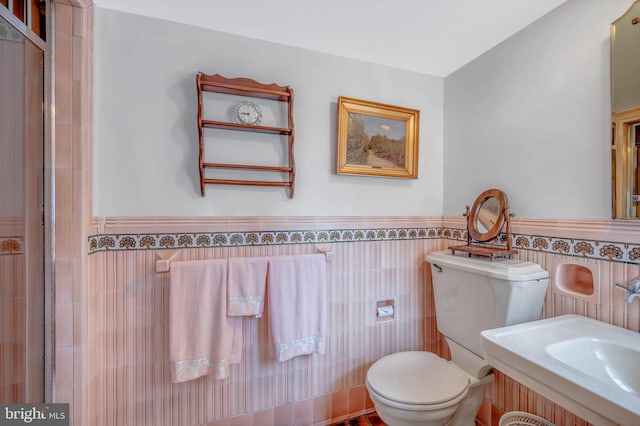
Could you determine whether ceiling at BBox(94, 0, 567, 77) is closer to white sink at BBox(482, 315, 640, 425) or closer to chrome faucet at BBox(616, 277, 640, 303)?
chrome faucet at BBox(616, 277, 640, 303)

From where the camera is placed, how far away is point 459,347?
1.42m

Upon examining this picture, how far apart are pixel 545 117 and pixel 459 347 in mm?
1163

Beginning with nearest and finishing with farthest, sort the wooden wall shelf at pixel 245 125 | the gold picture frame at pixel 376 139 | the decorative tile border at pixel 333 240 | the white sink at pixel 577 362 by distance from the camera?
the white sink at pixel 577 362, the decorative tile border at pixel 333 240, the wooden wall shelf at pixel 245 125, the gold picture frame at pixel 376 139

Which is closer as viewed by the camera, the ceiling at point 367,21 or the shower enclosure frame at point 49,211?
the shower enclosure frame at point 49,211

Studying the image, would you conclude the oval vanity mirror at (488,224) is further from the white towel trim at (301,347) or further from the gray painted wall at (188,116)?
the white towel trim at (301,347)

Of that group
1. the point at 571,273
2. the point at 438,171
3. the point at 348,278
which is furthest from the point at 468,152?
the point at 348,278

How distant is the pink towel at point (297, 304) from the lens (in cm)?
138

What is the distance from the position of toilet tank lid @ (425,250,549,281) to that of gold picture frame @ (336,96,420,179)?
22.6 inches

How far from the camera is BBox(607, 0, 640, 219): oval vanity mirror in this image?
973 mm

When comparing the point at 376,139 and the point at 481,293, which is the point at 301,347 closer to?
the point at 481,293

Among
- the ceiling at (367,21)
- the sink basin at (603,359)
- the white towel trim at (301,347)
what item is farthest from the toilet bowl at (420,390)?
the ceiling at (367,21)

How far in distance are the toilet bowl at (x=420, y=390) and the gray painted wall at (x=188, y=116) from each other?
82cm

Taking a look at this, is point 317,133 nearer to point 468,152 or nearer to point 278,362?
point 468,152

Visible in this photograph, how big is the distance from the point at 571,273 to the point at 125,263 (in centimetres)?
197
